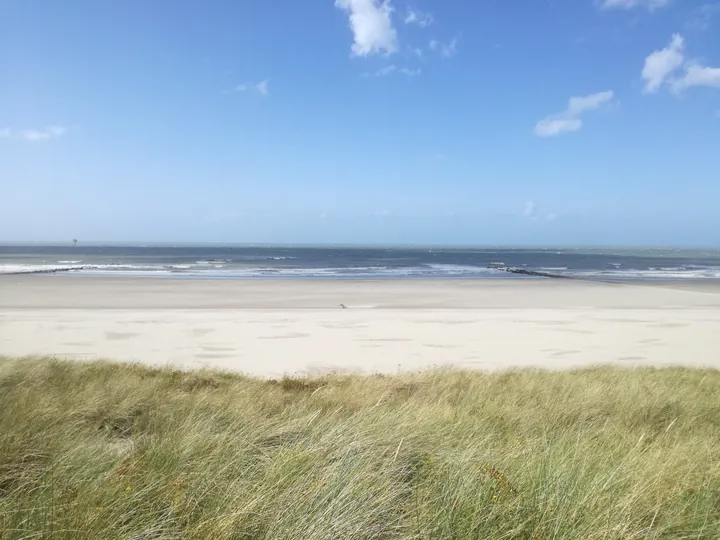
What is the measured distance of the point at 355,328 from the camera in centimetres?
1734

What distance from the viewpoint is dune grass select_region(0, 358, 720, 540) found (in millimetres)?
2885

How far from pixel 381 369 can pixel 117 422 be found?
6838mm

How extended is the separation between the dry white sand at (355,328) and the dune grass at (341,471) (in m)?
5.70

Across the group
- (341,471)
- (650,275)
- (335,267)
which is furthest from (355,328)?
(650,275)

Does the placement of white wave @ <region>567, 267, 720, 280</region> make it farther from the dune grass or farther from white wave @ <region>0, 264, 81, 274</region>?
white wave @ <region>0, 264, 81, 274</region>

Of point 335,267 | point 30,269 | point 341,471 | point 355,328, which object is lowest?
point 355,328

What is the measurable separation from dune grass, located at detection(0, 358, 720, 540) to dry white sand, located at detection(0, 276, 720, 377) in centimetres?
570

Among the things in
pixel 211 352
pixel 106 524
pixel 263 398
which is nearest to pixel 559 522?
pixel 106 524

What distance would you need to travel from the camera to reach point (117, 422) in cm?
566

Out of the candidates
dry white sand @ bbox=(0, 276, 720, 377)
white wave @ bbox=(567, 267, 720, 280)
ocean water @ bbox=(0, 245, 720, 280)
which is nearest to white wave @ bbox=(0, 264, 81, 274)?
ocean water @ bbox=(0, 245, 720, 280)

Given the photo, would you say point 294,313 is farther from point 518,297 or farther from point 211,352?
point 518,297

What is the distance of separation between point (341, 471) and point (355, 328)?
45.5ft

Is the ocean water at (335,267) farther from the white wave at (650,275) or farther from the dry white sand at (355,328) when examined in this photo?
the dry white sand at (355,328)

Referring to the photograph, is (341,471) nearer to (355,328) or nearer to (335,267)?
(355,328)
